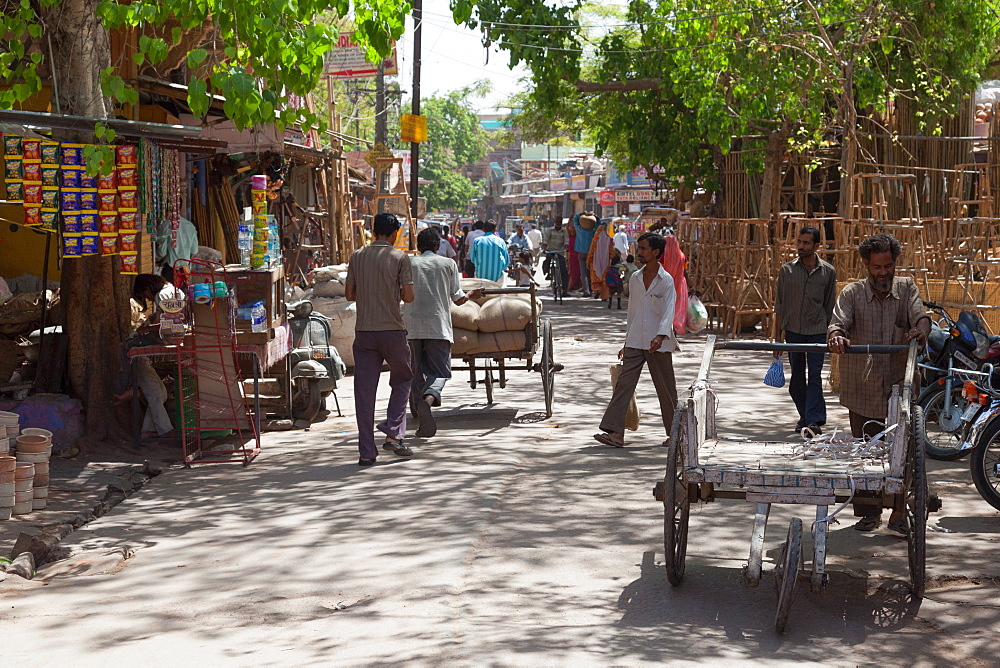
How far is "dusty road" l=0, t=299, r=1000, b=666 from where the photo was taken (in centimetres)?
493

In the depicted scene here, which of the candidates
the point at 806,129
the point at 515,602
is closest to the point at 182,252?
the point at 515,602

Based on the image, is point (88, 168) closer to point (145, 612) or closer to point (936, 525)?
point (145, 612)

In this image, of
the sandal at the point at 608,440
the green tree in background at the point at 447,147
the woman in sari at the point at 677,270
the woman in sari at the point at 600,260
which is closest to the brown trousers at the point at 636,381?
the sandal at the point at 608,440

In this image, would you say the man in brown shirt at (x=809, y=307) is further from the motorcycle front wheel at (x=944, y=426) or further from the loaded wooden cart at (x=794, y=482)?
the loaded wooden cart at (x=794, y=482)

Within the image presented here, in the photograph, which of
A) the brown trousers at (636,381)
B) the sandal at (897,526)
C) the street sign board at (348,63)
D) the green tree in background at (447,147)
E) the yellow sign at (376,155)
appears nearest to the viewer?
the sandal at (897,526)

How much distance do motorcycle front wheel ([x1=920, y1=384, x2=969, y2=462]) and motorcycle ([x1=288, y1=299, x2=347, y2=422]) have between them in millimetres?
5330

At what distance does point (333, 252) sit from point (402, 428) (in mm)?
12632

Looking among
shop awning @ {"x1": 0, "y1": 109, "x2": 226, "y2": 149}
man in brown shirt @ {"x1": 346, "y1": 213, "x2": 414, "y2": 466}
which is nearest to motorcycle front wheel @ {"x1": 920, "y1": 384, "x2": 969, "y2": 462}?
man in brown shirt @ {"x1": 346, "y1": 213, "x2": 414, "y2": 466}

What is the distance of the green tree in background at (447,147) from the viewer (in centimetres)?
7625

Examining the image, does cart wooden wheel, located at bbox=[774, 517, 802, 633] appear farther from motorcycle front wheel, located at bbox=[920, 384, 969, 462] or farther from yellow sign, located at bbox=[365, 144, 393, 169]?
yellow sign, located at bbox=[365, 144, 393, 169]

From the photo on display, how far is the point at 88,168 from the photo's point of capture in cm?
805

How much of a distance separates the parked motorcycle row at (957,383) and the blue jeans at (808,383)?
2.62ft

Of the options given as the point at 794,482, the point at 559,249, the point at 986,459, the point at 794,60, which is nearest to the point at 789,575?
the point at 794,482

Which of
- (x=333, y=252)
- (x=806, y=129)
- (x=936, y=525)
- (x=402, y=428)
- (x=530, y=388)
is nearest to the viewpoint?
(x=936, y=525)
